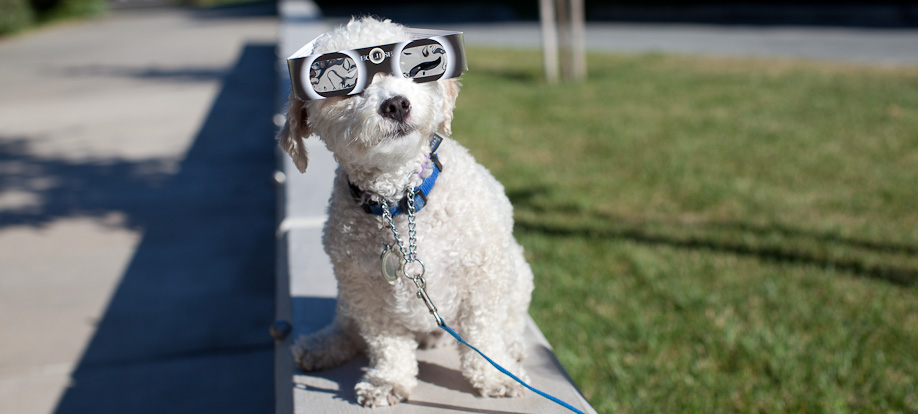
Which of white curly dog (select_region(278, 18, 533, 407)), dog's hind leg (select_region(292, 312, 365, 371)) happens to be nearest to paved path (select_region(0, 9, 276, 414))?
dog's hind leg (select_region(292, 312, 365, 371))

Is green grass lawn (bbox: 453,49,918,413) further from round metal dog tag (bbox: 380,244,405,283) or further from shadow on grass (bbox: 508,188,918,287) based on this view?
round metal dog tag (bbox: 380,244,405,283)

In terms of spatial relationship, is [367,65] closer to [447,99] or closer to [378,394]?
[447,99]

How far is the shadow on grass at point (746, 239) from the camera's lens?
4262mm

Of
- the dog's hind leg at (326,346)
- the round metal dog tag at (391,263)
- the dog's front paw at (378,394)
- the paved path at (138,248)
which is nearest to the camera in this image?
the round metal dog tag at (391,263)

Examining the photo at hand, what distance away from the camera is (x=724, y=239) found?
4.77 m

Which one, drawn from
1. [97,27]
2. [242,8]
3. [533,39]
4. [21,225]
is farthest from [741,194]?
[242,8]

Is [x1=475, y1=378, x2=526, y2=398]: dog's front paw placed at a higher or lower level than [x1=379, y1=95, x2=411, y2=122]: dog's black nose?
lower

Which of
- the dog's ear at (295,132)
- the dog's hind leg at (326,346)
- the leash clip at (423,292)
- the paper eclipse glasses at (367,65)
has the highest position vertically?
the paper eclipse glasses at (367,65)

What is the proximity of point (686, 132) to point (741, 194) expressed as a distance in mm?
2034

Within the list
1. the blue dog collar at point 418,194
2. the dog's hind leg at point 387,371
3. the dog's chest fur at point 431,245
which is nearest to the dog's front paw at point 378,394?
the dog's hind leg at point 387,371

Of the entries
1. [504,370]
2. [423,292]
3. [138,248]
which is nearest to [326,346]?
[423,292]

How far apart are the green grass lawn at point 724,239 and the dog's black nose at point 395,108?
1.71 metres

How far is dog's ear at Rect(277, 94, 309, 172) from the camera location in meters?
2.25

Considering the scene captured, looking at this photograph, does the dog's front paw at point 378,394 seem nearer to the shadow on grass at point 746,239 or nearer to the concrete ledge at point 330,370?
the concrete ledge at point 330,370
